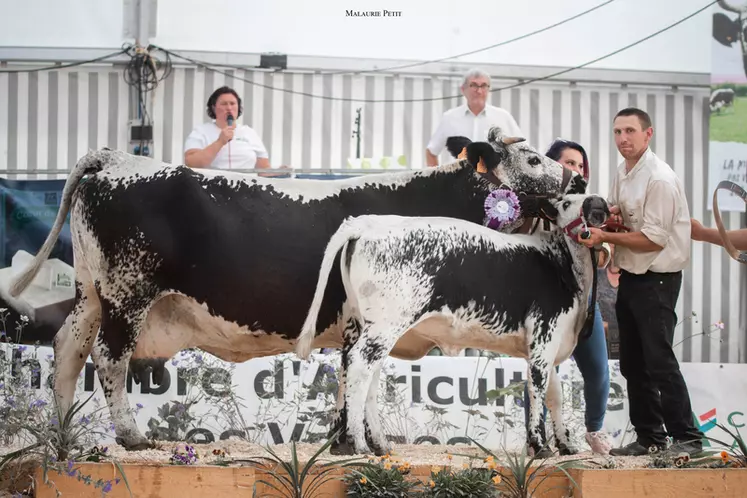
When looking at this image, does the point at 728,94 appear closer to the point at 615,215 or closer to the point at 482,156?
the point at 615,215

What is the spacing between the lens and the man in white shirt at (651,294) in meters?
5.04

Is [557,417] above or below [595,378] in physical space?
below

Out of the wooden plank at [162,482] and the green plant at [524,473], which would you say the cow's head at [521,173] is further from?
the wooden plank at [162,482]

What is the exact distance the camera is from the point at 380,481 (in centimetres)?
428

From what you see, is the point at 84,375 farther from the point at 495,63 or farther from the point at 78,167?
the point at 495,63

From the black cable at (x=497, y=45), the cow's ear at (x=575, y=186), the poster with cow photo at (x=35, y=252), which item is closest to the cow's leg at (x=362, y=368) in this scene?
the cow's ear at (x=575, y=186)

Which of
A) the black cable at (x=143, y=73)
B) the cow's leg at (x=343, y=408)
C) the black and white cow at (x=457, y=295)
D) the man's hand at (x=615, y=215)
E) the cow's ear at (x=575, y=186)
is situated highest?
the black cable at (x=143, y=73)

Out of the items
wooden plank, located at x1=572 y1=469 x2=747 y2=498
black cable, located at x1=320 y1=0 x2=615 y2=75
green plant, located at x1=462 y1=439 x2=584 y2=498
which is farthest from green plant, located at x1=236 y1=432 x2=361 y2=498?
black cable, located at x1=320 y1=0 x2=615 y2=75

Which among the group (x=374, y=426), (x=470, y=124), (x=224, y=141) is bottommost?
(x=374, y=426)

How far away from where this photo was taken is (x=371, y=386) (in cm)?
502

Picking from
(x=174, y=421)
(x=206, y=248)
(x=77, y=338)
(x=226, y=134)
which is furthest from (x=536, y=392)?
(x=226, y=134)

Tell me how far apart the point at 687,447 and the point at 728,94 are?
4259mm

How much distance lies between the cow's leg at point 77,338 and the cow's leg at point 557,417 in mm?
2489

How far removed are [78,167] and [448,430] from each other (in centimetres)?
310
